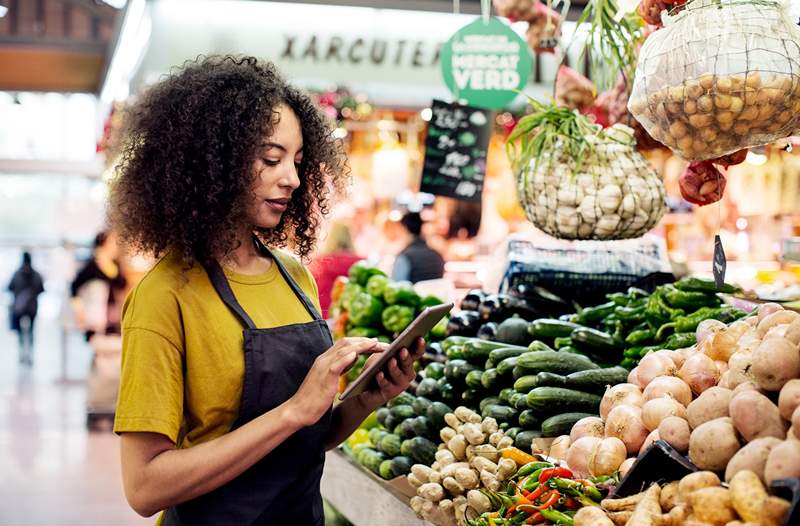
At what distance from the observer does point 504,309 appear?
4031 millimetres

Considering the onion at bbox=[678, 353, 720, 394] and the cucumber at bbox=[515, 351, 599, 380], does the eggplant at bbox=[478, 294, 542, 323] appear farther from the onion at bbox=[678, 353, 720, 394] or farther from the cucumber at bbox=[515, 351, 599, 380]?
the onion at bbox=[678, 353, 720, 394]

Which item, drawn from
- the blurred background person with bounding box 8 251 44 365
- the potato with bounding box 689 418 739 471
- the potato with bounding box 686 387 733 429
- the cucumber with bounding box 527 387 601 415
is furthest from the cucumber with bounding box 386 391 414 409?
the blurred background person with bounding box 8 251 44 365

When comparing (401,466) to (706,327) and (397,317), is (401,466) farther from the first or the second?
(397,317)

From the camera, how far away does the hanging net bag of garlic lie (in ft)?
10.7

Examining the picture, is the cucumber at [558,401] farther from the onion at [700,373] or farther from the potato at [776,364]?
the potato at [776,364]

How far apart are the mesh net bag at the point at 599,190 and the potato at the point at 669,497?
1525 mm

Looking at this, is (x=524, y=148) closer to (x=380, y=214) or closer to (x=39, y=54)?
(x=380, y=214)

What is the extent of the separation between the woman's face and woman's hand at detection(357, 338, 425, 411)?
45 cm

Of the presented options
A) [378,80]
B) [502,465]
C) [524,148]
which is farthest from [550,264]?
[378,80]

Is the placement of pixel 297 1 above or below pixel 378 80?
above

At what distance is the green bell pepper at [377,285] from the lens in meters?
4.88

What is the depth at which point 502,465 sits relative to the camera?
8.30ft

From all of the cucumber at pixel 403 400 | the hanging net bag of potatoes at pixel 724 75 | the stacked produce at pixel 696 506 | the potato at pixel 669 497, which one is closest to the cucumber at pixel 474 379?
the cucumber at pixel 403 400

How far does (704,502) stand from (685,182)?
1.66 meters
